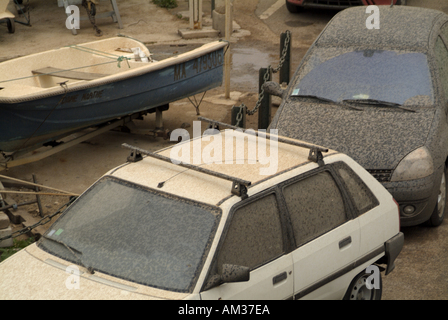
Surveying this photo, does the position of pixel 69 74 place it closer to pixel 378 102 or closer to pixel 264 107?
pixel 264 107

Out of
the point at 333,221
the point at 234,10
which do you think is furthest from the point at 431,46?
the point at 234,10

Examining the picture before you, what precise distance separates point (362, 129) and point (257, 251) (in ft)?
8.79

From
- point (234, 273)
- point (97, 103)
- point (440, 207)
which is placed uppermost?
point (234, 273)

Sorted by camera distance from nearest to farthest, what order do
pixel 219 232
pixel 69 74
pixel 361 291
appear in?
1. pixel 219 232
2. pixel 361 291
3. pixel 69 74

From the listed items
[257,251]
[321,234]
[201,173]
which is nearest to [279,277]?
[257,251]

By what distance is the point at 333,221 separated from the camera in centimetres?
397

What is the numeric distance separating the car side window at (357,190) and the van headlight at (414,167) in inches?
46.2

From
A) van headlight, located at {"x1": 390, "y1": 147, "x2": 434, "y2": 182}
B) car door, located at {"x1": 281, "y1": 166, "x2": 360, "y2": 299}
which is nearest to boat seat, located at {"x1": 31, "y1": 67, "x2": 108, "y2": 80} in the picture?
van headlight, located at {"x1": 390, "y1": 147, "x2": 434, "y2": 182}

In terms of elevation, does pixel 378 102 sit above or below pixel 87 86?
above

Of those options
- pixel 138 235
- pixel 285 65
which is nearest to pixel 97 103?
pixel 285 65

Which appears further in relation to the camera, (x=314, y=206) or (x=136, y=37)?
(x=136, y=37)

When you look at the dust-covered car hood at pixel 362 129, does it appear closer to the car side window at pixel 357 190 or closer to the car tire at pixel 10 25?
the car side window at pixel 357 190

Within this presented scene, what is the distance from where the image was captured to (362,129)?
5738 mm

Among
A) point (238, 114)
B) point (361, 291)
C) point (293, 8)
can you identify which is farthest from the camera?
point (293, 8)
